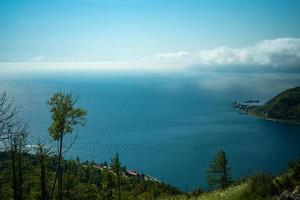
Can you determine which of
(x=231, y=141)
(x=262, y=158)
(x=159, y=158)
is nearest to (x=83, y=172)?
(x=159, y=158)

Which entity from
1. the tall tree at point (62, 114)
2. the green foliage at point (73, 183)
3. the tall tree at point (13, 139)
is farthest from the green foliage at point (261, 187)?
the green foliage at point (73, 183)

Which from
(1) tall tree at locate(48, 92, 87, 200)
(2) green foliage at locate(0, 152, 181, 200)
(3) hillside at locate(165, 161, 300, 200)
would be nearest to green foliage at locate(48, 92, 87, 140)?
(1) tall tree at locate(48, 92, 87, 200)

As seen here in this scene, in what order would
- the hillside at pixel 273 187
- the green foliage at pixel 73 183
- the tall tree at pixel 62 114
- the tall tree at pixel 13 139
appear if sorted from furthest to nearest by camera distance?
1. the green foliage at pixel 73 183
2. the tall tree at pixel 62 114
3. the tall tree at pixel 13 139
4. the hillside at pixel 273 187

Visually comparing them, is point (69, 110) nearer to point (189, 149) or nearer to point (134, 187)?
point (134, 187)

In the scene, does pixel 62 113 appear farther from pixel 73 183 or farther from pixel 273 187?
pixel 73 183

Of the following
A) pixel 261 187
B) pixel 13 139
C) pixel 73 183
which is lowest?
pixel 73 183

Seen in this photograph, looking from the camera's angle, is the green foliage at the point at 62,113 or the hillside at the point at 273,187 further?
the green foliage at the point at 62,113

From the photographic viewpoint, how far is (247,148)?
179875 mm

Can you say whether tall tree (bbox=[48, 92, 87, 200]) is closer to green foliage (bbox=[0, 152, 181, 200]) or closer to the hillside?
green foliage (bbox=[0, 152, 181, 200])

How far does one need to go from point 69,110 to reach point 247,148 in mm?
160375

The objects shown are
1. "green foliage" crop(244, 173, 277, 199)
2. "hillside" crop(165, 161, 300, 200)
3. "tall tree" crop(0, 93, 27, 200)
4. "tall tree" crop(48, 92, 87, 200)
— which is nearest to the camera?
"hillside" crop(165, 161, 300, 200)

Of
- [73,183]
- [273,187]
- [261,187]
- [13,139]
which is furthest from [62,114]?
[73,183]

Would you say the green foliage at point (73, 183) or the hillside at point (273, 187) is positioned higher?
the hillside at point (273, 187)

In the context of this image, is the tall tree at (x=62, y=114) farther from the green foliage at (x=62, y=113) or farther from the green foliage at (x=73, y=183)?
the green foliage at (x=73, y=183)
